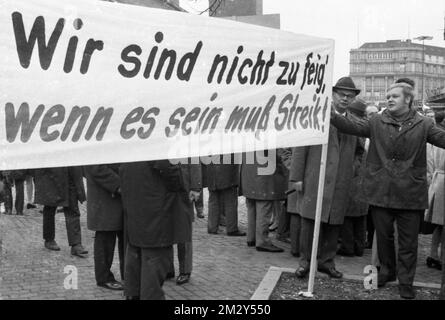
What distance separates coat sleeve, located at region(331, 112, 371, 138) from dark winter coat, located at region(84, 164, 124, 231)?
7.13 feet

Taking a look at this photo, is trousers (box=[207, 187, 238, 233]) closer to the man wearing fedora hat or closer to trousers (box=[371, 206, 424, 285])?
the man wearing fedora hat

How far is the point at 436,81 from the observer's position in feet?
361

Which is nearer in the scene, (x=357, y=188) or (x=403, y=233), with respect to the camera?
(x=403, y=233)

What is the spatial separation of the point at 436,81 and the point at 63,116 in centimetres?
11701

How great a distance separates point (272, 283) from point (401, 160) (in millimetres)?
1718

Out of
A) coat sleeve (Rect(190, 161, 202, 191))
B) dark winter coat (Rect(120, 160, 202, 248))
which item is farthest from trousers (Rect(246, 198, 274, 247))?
dark winter coat (Rect(120, 160, 202, 248))

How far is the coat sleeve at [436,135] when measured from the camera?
501 cm

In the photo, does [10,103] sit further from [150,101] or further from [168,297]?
[168,297]

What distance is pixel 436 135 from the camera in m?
5.04

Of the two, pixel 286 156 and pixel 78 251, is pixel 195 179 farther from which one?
pixel 78 251

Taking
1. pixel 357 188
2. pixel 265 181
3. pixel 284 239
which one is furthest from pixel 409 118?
pixel 284 239

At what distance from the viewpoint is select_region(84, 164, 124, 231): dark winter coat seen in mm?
5035
